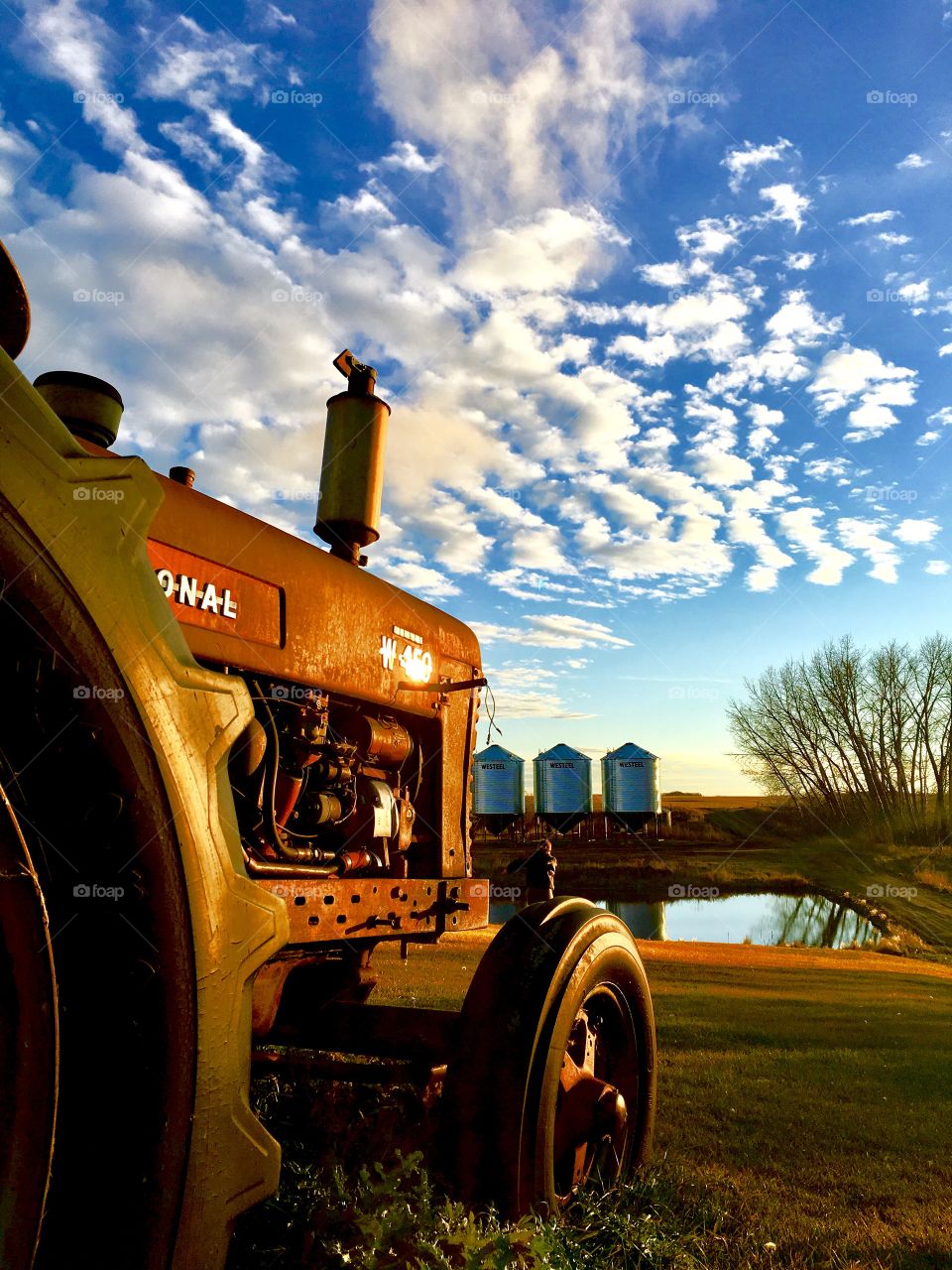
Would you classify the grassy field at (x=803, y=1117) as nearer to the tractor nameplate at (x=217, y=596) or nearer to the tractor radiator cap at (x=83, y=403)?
the tractor nameplate at (x=217, y=596)

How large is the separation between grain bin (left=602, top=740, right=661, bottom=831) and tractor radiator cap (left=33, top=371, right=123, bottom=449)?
41955 mm

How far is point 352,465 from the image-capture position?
160 inches

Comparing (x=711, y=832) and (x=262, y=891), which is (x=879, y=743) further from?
(x=262, y=891)

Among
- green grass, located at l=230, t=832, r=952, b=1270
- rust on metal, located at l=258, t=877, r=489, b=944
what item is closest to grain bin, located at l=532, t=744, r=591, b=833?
green grass, located at l=230, t=832, r=952, b=1270

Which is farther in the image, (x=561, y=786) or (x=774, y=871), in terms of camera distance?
(x=561, y=786)

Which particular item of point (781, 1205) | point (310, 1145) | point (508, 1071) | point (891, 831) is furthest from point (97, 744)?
point (891, 831)

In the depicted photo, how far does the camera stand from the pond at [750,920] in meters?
27.7

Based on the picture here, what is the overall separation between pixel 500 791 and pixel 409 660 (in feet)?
126

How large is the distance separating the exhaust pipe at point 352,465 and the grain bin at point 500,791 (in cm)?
3767

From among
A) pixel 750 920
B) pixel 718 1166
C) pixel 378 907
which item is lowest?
pixel 750 920

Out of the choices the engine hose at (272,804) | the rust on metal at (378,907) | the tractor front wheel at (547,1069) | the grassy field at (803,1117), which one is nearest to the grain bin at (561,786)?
the grassy field at (803,1117)

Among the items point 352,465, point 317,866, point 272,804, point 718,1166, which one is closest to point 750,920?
point 718,1166

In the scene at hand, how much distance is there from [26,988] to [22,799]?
30cm

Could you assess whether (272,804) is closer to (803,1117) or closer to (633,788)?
(803,1117)
